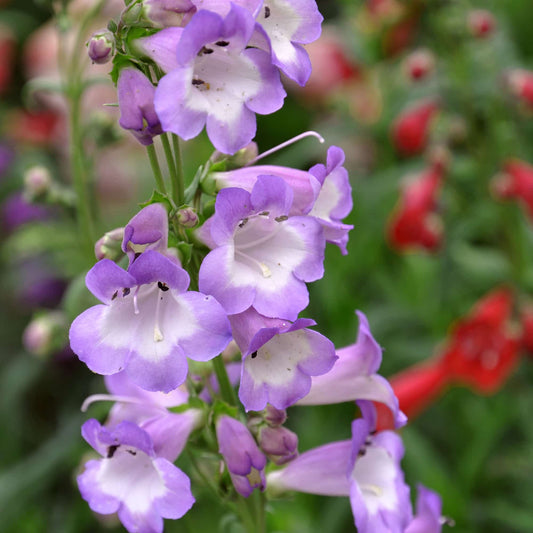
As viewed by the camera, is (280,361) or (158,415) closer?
(280,361)

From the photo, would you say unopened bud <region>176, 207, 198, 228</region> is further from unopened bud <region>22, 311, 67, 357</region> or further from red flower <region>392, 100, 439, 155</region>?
red flower <region>392, 100, 439, 155</region>

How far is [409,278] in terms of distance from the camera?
2080mm

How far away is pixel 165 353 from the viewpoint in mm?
737

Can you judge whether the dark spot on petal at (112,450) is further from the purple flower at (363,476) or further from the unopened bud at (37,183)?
the unopened bud at (37,183)

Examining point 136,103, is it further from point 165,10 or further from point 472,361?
point 472,361

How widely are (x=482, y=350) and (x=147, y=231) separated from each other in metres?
1.13

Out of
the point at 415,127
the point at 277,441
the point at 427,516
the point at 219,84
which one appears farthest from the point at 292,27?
the point at 415,127

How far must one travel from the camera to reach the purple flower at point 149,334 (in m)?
0.72

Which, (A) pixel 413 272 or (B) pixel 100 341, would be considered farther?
(A) pixel 413 272

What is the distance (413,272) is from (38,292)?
1.16m

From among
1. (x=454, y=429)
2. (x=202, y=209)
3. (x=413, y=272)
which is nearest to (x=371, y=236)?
(x=413, y=272)

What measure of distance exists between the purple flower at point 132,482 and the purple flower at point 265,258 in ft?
0.56

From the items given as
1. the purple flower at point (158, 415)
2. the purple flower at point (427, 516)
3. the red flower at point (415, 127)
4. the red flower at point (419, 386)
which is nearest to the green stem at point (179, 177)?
the purple flower at point (158, 415)

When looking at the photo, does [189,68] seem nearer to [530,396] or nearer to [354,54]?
[530,396]
